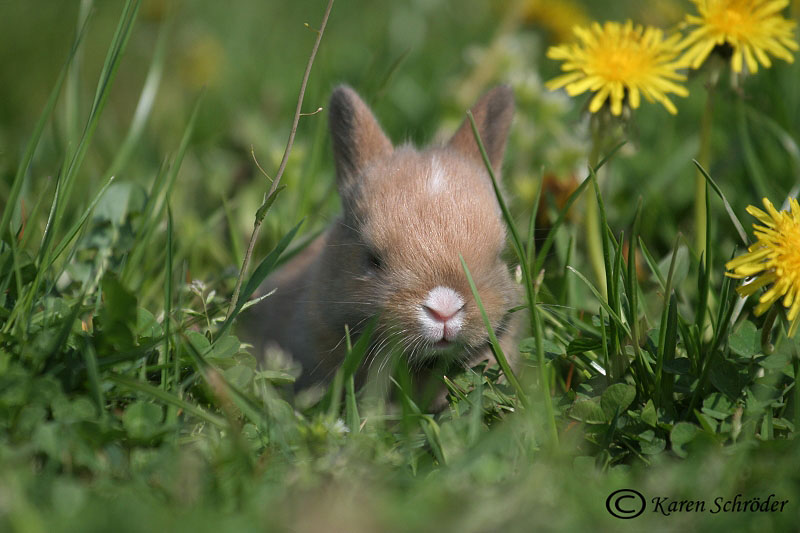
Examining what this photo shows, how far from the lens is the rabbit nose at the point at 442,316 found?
2.94 meters

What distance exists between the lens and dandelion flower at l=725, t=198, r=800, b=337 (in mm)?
2455

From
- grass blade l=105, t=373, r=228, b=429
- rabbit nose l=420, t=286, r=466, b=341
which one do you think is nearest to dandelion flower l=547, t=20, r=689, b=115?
rabbit nose l=420, t=286, r=466, b=341

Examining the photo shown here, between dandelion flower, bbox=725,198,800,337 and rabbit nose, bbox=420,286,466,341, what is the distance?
40.1 inches

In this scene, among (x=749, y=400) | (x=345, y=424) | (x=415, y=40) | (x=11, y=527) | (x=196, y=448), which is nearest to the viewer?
(x=11, y=527)

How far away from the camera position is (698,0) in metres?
3.07

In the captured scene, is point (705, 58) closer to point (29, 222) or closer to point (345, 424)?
point (345, 424)

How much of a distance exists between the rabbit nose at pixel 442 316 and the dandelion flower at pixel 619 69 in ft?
3.35

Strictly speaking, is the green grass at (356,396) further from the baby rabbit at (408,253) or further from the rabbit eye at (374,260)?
the rabbit eye at (374,260)

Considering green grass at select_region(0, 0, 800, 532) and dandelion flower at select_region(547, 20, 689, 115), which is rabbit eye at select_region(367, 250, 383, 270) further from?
dandelion flower at select_region(547, 20, 689, 115)

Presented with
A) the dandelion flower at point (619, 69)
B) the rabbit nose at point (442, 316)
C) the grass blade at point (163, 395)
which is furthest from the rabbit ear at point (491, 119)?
the grass blade at point (163, 395)

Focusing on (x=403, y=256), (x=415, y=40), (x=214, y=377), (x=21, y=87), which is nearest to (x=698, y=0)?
(x=403, y=256)

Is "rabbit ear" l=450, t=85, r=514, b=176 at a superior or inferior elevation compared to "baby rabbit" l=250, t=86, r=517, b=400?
superior

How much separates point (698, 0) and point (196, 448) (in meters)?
2.63

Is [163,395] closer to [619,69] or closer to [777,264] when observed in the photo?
[777,264]
